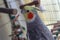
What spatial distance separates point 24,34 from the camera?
2.08 ft

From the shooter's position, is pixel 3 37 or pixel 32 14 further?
pixel 3 37

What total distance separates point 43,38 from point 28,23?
0.10m

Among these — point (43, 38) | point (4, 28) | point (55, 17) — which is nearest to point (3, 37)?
point (4, 28)

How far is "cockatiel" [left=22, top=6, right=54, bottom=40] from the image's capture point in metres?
0.60

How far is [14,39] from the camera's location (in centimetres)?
64

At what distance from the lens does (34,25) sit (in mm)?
612

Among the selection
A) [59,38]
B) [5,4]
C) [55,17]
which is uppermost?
[5,4]

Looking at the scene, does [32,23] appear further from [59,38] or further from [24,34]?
[59,38]

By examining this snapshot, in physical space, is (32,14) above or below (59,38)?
above

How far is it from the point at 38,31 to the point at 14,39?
0.39ft

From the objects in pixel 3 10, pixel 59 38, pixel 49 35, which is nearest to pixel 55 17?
pixel 59 38

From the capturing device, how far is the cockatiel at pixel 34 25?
0.60m

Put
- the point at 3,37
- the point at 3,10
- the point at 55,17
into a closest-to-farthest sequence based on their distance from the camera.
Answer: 1. the point at 3,10
2. the point at 3,37
3. the point at 55,17

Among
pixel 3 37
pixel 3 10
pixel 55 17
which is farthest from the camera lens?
pixel 55 17
